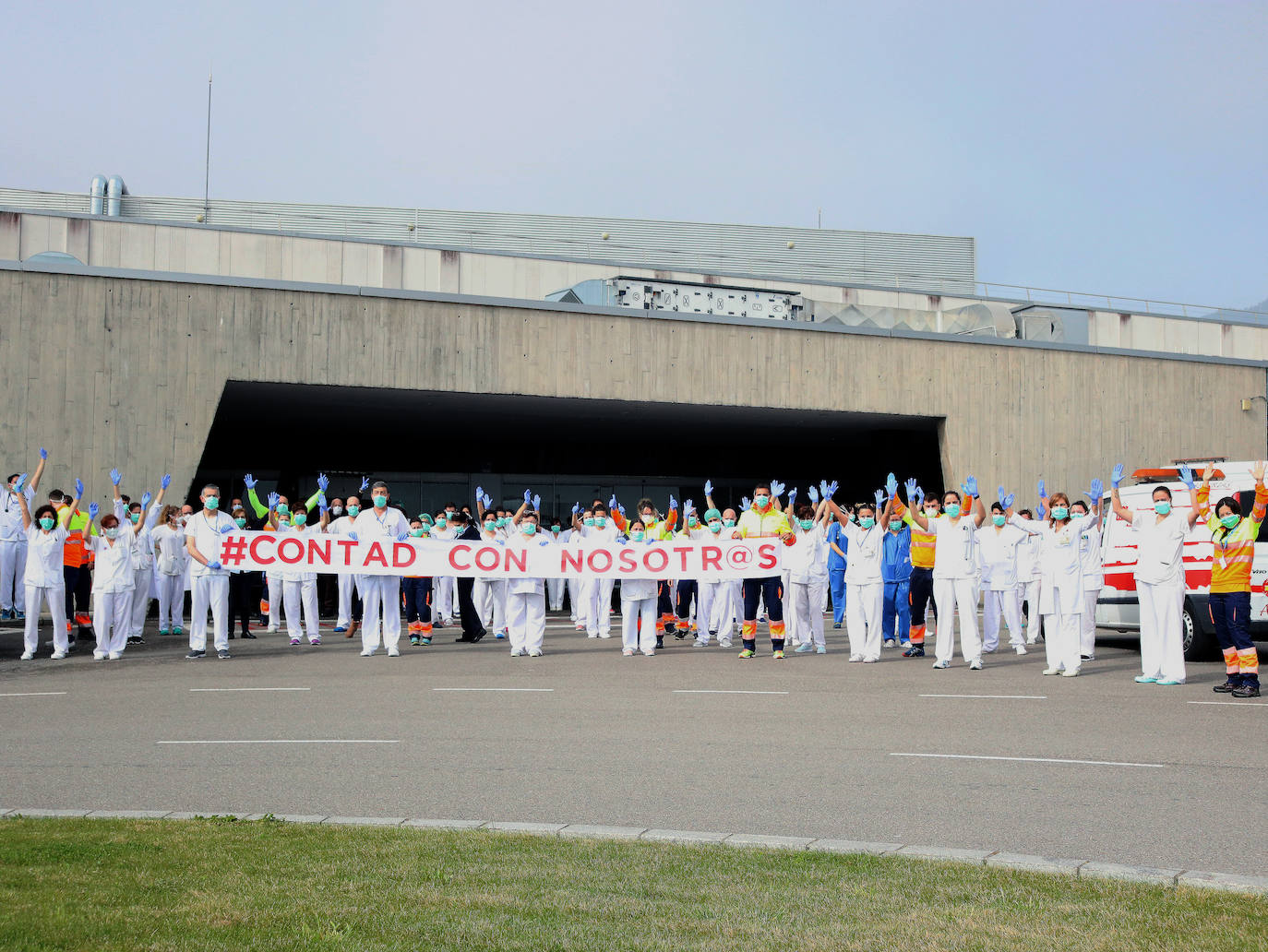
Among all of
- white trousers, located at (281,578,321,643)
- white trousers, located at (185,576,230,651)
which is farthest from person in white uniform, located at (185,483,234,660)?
white trousers, located at (281,578,321,643)

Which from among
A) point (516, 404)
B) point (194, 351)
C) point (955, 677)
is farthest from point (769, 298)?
point (955, 677)

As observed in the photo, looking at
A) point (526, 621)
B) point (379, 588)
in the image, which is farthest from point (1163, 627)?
point (379, 588)

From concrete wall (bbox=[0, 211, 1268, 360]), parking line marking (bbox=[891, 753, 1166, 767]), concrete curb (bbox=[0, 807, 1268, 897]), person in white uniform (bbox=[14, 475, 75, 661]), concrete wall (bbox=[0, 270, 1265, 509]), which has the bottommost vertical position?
parking line marking (bbox=[891, 753, 1166, 767])

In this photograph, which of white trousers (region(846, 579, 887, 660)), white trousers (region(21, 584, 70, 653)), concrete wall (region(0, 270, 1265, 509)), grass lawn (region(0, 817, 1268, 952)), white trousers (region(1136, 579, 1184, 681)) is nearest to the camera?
grass lawn (region(0, 817, 1268, 952))

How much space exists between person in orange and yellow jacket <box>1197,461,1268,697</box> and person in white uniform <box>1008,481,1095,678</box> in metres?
1.62

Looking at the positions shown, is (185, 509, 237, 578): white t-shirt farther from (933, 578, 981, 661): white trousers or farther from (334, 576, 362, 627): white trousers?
(933, 578, 981, 661): white trousers

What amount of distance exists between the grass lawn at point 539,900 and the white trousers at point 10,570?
15214mm

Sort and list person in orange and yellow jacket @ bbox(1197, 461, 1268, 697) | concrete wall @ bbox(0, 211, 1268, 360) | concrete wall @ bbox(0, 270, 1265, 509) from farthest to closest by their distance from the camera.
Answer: concrete wall @ bbox(0, 211, 1268, 360)
concrete wall @ bbox(0, 270, 1265, 509)
person in orange and yellow jacket @ bbox(1197, 461, 1268, 697)

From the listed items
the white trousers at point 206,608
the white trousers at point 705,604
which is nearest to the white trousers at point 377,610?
the white trousers at point 206,608

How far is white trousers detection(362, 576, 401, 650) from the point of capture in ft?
54.4

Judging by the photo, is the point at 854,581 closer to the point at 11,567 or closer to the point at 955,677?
the point at 955,677

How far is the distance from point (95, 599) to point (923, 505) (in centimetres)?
1034

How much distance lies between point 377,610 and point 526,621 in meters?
1.96

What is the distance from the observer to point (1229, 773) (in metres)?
8.16
